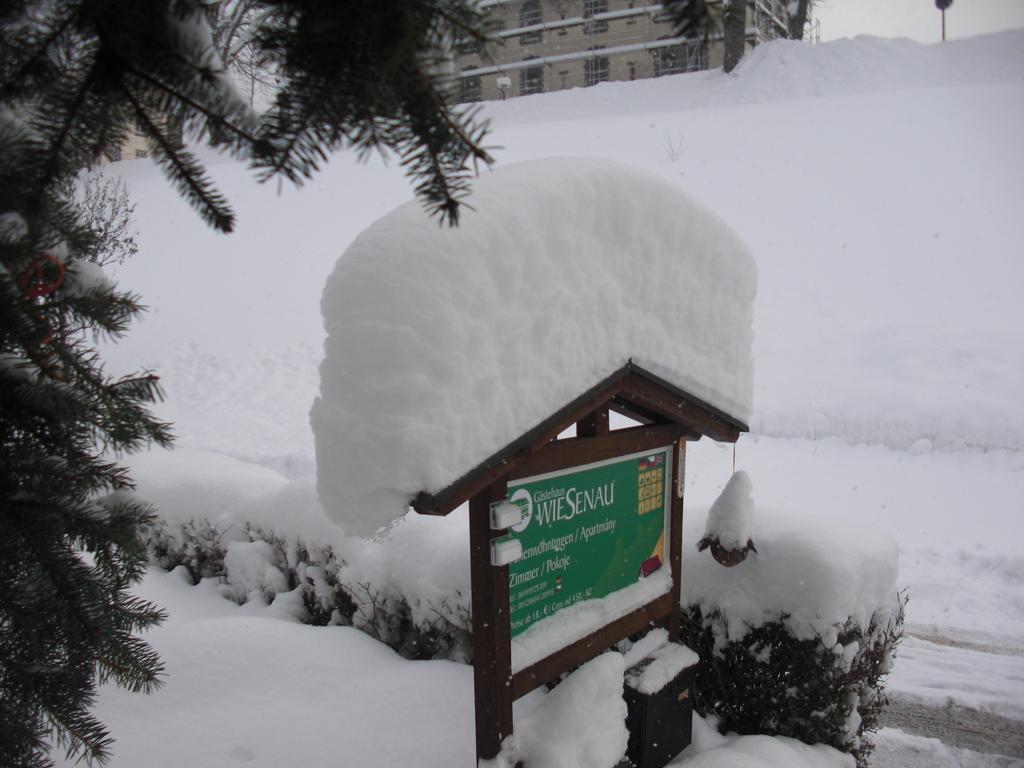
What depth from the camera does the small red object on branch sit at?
1.58 meters

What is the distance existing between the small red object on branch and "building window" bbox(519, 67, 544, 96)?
48790 mm

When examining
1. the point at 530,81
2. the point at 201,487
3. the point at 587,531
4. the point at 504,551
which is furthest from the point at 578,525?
the point at 530,81

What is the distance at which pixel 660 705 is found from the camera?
3398 millimetres

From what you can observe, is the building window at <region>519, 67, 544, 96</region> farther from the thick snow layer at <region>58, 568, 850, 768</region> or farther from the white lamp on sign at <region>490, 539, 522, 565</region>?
the white lamp on sign at <region>490, 539, 522, 565</region>

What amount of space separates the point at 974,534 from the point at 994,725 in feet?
11.5

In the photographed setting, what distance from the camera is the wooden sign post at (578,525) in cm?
263

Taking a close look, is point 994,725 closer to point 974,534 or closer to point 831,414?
point 974,534

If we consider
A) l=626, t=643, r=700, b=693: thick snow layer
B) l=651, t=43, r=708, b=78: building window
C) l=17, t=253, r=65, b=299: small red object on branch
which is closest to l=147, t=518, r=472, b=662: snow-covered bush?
l=626, t=643, r=700, b=693: thick snow layer

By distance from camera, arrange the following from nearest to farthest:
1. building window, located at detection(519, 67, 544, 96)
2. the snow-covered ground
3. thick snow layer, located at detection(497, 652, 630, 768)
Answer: thick snow layer, located at detection(497, 652, 630, 768), the snow-covered ground, building window, located at detection(519, 67, 544, 96)

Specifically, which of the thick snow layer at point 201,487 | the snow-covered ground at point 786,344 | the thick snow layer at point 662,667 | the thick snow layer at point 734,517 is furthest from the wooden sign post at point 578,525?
the thick snow layer at point 201,487

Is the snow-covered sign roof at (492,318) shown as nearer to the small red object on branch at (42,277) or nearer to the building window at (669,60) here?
the small red object on branch at (42,277)

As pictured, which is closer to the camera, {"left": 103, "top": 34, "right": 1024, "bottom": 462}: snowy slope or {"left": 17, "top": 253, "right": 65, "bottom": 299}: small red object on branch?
{"left": 17, "top": 253, "right": 65, "bottom": 299}: small red object on branch

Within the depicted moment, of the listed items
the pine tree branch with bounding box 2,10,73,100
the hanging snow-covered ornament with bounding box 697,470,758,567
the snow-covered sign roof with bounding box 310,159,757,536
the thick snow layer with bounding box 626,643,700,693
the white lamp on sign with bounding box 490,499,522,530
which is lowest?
the thick snow layer with bounding box 626,643,700,693

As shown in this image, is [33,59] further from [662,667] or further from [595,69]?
[595,69]
